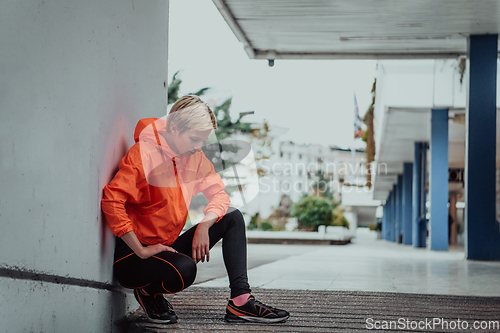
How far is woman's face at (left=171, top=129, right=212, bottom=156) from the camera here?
2.50m

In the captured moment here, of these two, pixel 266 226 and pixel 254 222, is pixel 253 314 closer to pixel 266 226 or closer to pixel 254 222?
pixel 254 222

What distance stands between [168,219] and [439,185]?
11.1 metres

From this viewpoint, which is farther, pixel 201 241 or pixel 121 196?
pixel 201 241

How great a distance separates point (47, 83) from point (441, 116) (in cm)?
1183

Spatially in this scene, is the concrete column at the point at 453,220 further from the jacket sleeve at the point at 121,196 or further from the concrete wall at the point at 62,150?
the jacket sleeve at the point at 121,196

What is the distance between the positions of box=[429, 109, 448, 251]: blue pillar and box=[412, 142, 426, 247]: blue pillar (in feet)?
10.0

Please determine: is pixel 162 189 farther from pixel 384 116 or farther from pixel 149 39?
pixel 384 116

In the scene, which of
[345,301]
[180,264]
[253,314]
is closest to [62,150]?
[180,264]

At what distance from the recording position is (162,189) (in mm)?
2523

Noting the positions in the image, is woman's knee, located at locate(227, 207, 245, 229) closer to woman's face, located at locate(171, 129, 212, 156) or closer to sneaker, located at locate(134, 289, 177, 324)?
woman's face, located at locate(171, 129, 212, 156)

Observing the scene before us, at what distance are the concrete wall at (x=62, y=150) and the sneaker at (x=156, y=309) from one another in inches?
6.8

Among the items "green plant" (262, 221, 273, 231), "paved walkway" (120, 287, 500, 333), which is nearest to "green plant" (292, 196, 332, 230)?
"green plant" (262, 221, 273, 231)

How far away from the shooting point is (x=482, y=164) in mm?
8445

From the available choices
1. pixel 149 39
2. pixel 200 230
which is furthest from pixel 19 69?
pixel 149 39
